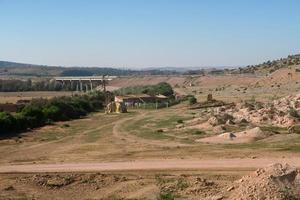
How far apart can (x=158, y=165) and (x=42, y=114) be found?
33938mm

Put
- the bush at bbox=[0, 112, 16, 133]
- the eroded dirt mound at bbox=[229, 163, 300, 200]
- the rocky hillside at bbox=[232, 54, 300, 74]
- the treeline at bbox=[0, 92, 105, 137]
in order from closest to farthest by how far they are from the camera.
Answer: the eroded dirt mound at bbox=[229, 163, 300, 200]
the bush at bbox=[0, 112, 16, 133]
the treeline at bbox=[0, 92, 105, 137]
the rocky hillside at bbox=[232, 54, 300, 74]

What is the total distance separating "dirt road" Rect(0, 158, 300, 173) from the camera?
28.9 meters

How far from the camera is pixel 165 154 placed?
34875mm

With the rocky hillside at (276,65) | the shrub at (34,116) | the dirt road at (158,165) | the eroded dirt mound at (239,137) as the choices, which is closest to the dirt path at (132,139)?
the eroded dirt mound at (239,137)

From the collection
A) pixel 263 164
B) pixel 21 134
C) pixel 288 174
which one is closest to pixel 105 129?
pixel 21 134

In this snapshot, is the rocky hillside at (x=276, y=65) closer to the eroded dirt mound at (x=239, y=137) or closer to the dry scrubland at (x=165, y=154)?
the dry scrubland at (x=165, y=154)

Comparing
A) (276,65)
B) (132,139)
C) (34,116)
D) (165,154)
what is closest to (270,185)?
(165,154)

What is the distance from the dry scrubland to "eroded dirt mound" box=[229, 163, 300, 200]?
0.10ft

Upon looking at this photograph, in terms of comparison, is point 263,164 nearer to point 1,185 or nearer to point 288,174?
point 288,174

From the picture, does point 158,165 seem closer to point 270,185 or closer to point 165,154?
→ point 165,154

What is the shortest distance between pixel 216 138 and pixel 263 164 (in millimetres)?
12064

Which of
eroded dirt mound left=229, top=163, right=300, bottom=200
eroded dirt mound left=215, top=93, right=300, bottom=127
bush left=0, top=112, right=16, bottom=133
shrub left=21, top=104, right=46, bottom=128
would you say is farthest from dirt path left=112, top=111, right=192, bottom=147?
eroded dirt mound left=229, top=163, right=300, bottom=200

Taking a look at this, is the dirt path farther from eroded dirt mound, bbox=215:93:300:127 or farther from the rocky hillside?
the rocky hillside

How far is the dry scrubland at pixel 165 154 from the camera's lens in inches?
844
